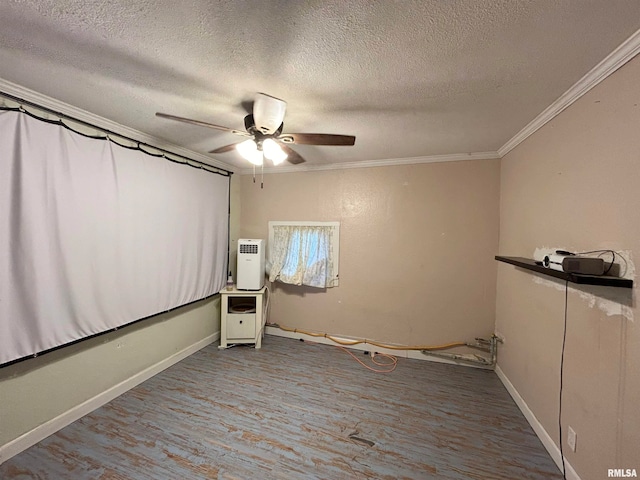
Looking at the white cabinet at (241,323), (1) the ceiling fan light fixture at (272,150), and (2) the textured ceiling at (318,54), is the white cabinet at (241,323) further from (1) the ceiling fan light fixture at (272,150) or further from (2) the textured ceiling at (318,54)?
(2) the textured ceiling at (318,54)

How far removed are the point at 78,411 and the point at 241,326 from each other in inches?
60.6

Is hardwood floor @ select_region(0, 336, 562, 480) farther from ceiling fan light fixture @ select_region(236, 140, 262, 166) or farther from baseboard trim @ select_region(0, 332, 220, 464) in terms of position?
ceiling fan light fixture @ select_region(236, 140, 262, 166)

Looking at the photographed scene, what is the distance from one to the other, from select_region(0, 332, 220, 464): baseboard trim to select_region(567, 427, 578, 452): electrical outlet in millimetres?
3317

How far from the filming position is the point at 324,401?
7.06ft

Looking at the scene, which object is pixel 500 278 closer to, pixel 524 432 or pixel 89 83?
pixel 524 432

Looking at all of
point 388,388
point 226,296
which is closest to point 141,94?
point 226,296

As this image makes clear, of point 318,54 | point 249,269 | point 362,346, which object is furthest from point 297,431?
point 318,54

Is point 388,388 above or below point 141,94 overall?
below

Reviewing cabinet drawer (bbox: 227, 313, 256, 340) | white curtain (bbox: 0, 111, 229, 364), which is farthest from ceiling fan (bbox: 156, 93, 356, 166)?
cabinet drawer (bbox: 227, 313, 256, 340)

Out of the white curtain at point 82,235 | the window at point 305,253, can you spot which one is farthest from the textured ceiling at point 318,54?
the window at point 305,253

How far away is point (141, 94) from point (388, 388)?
3.13 meters

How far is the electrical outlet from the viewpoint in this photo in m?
1.44

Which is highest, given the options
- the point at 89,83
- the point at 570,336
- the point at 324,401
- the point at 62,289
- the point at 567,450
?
the point at 89,83

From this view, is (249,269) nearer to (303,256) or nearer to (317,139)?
(303,256)
